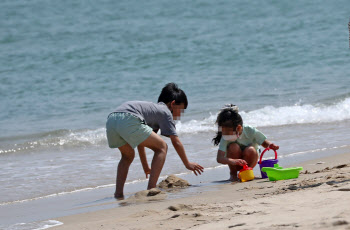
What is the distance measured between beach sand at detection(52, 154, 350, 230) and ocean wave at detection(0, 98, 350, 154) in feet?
13.0

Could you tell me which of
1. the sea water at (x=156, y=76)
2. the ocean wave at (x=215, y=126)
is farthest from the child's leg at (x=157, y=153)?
the ocean wave at (x=215, y=126)

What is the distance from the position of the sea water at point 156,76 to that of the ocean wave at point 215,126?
0.02 m

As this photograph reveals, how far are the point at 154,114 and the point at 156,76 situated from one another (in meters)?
9.47

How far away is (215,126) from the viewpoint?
9172mm

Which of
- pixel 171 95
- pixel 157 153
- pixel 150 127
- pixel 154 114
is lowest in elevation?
pixel 157 153

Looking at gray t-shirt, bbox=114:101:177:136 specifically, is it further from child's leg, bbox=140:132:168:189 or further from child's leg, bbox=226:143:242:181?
child's leg, bbox=226:143:242:181

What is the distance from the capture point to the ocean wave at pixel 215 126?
332 inches

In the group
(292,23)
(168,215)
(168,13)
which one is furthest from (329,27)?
(168,215)

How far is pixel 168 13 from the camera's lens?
20.4 meters

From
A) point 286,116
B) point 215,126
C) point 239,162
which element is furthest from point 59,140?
point 239,162

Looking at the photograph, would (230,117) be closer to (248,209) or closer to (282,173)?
(282,173)

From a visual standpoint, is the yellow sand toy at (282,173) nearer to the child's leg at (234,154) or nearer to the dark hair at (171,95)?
the child's leg at (234,154)

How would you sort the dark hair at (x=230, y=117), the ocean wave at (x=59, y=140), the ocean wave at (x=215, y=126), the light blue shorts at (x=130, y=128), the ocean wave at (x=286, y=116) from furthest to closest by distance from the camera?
the ocean wave at (x=286, y=116)
the ocean wave at (x=215, y=126)
the ocean wave at (x=59, y=140)
the dark hair at (x=230, y=117)
the light blue shorts at (x=130, y=128)

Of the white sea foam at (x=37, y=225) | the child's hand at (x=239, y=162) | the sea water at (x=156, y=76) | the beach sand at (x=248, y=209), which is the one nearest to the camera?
the beach sand at (x=248, y=209)
